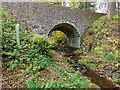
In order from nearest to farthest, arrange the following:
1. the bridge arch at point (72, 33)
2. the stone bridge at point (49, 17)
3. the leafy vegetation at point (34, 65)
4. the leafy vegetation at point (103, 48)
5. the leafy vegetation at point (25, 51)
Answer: the leafy vegetation at point (34, 65) < the leafy vegetation at point (25, 51) < the leafy vegetation at point (103, 48) < the stone bridge at point (49, 17) < the bridge arch at point (72, 33)

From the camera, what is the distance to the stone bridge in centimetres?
878

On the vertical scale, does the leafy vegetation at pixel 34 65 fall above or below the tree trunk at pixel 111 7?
below

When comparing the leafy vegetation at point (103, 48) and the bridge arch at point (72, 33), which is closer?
the leafy vegetation at point (103, 48)

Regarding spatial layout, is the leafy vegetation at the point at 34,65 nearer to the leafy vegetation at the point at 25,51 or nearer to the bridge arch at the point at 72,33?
the leafy vegetation at the point at 25,51

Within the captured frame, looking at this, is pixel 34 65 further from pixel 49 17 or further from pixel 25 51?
pixel 49 17

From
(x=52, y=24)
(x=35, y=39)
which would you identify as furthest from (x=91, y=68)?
(x=52, y=24)

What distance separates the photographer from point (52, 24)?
34.1 feet

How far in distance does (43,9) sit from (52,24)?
116 centimetres

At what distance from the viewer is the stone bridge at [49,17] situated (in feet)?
28.8

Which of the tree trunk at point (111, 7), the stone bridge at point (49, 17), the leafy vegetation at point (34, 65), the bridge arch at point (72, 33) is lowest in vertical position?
the leafy vegetation at point (34, 65)

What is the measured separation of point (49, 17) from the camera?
33.2 ft

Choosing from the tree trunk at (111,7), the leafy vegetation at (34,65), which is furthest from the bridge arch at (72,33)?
the leafy vegetation at (34,65)

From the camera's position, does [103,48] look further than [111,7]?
No

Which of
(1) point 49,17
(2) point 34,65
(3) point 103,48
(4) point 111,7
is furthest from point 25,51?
(4) point 111,7
